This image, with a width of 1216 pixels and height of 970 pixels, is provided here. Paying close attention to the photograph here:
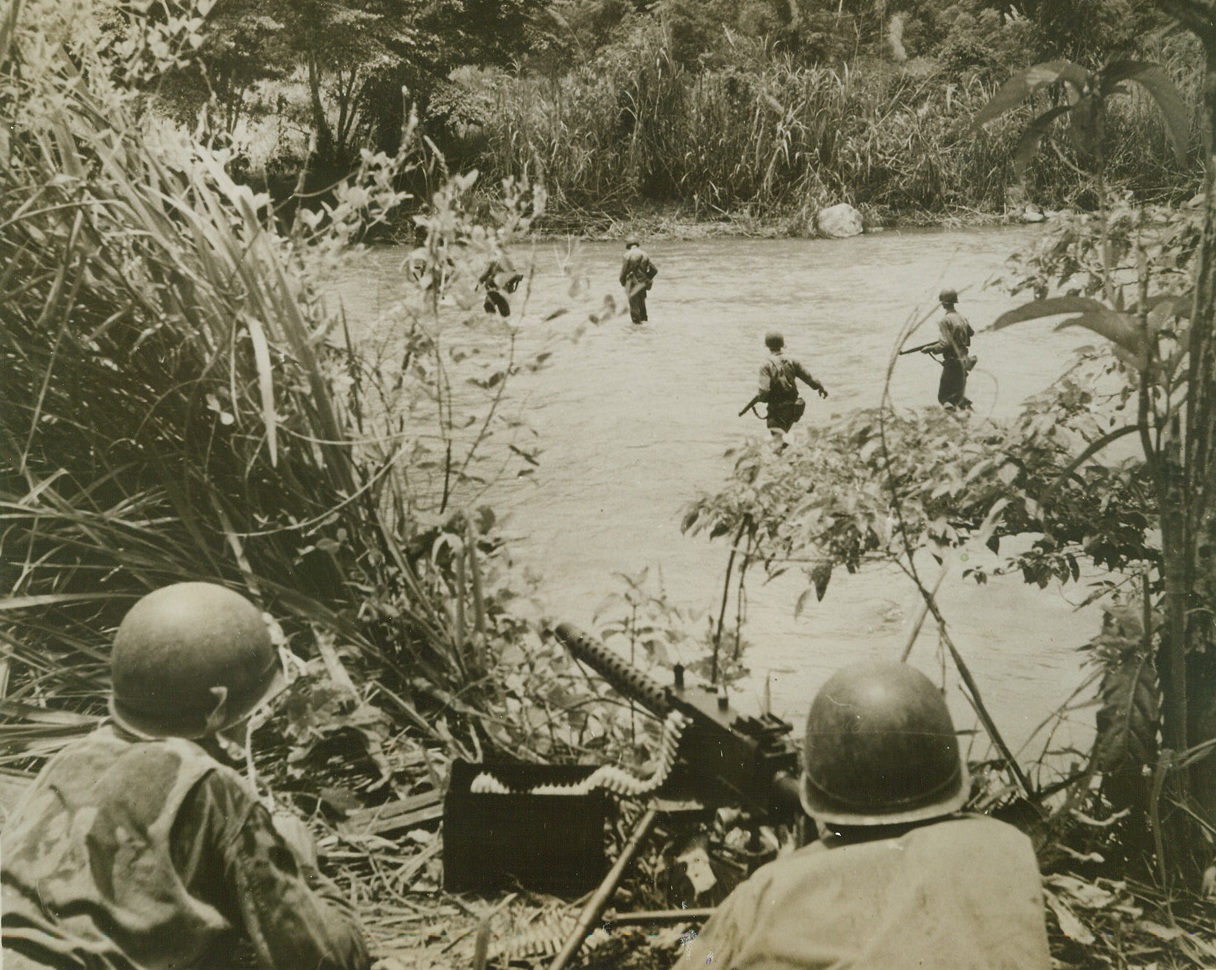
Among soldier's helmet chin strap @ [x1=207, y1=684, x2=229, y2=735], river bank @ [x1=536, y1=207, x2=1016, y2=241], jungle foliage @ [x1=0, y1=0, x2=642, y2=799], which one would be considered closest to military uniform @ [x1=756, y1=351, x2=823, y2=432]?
river bank @ [x1=536, y1=207, x2=1016, y2=241]

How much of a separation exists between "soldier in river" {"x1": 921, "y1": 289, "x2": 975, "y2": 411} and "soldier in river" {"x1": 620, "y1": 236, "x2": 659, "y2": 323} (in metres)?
1.90

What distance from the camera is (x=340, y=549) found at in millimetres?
3732

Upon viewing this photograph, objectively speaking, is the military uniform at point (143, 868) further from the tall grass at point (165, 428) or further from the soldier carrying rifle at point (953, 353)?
the soldier carrying rifle at point (953, 353)

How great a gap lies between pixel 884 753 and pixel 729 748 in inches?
25.9

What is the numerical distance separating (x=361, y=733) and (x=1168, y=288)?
2.86m

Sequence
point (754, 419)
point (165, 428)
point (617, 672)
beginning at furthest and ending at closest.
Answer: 1. point (754, 419)
2. point (165, 428)
3. point (617, 672)

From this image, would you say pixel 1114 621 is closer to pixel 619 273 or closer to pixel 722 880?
pixel 722 880

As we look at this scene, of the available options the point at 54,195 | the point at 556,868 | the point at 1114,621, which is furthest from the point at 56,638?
the point at 1114,621

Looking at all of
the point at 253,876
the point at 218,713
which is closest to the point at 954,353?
the point at 218,713

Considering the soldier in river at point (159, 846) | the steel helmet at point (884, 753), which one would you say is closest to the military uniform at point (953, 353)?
the steel helmet at point (884, 753)

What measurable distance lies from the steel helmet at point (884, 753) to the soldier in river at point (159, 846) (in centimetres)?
109

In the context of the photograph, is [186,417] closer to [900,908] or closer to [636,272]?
[900,908]

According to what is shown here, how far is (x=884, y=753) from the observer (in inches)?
78.7

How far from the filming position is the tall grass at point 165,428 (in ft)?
11.6
